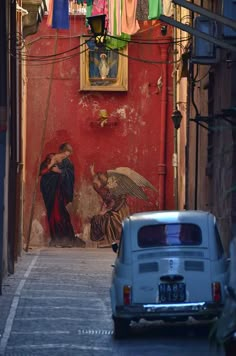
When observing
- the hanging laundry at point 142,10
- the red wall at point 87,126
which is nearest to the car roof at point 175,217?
the hanging laundry at point 142,10

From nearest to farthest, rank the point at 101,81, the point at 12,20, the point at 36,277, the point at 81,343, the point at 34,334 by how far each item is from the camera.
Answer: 1. the point at 81,343
2. the point at 34,334
3. the point at 36,277
4. the point at 12,20
5. the point at 101,81

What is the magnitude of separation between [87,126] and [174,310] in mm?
24094

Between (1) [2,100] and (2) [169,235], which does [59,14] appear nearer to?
(1) [2,100]

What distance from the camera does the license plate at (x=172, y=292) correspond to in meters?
13.1

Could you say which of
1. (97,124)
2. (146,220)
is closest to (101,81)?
(97,124)

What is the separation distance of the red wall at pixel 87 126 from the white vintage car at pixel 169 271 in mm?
22169

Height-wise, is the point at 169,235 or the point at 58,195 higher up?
the point at 169,235

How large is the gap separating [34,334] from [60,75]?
78.0 feet

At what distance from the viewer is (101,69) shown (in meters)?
36.2

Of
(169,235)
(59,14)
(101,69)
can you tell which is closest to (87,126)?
(101,69)

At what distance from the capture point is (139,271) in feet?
44.3

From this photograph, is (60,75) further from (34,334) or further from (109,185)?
(34,334)

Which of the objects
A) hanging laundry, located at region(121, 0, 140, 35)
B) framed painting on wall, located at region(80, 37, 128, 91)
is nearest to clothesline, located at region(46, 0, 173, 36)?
hanging laundry, located at region(121, 0, 140, 35)

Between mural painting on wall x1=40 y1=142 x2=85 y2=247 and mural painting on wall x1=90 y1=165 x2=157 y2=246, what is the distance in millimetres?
823
